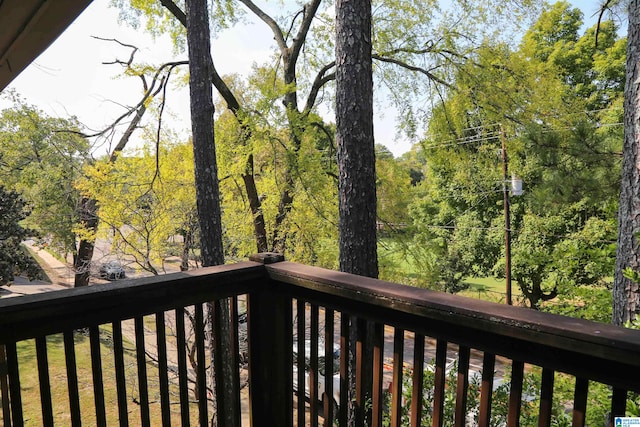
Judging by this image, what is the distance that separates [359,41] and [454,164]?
6326 millimetres

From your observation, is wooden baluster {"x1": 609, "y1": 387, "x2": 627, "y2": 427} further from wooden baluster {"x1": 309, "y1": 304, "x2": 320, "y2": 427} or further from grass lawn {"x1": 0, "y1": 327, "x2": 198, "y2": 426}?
grass lawn {"x1": 0, "y1": 327, "x2": 198, "y2": 426}

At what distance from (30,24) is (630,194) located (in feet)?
10.5

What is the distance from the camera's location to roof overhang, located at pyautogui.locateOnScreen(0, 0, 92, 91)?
36.8 inches

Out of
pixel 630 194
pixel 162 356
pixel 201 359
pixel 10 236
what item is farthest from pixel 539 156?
pixel 10 236

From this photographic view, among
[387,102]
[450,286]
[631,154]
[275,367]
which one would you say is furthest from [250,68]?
[450,286]

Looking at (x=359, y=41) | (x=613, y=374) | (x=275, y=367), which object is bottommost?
(x=275, y=367)

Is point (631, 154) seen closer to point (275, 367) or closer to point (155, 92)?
point (275, 367)

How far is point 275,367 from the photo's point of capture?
5.07 ft

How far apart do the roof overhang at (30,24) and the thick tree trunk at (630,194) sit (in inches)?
121

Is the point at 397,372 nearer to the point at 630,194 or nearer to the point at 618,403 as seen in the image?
the point at 618,403

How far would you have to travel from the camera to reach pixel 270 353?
1540 millimetres

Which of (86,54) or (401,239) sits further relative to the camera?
(401,239)

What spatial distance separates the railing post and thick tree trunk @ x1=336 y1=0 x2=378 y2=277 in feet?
6.10

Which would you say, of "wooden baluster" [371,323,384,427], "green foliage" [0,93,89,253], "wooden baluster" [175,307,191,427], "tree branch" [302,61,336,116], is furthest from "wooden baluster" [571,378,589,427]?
"green foliage" [0,93,89,253]
